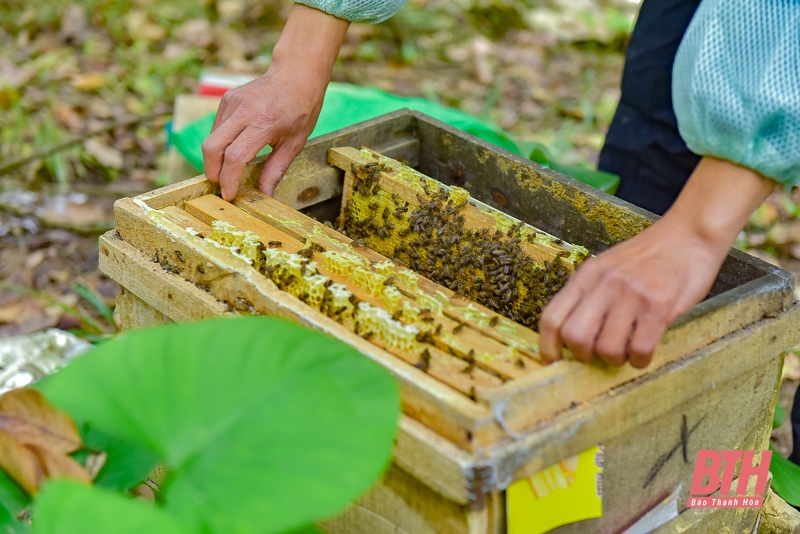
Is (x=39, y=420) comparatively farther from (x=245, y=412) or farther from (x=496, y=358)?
(x=496, y=358)

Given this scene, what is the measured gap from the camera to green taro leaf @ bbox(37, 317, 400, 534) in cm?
105

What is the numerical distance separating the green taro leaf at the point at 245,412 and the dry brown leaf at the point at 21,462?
0.17m

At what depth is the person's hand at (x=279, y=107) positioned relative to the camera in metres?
1.97

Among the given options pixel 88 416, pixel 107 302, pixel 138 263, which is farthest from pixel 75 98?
pixel 88 416

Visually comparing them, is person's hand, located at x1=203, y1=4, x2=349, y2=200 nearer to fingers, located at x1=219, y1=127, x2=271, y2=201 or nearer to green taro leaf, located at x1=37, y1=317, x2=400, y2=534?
fingers, located at x1=219, y1=127, x2=271, y2=201

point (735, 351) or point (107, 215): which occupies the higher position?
point (735, 351)

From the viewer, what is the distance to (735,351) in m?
1.60

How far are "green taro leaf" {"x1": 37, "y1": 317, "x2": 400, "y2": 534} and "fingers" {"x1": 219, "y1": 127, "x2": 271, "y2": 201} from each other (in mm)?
843

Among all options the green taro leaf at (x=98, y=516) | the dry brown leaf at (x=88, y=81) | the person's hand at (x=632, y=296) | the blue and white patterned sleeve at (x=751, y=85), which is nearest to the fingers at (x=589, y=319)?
the person's hand at (x=632, y=296)

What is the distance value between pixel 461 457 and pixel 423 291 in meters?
0.50

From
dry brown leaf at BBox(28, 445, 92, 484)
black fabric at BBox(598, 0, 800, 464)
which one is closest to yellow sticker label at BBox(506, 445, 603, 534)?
dry brown leaf at BBox(28, 445, 92, 484)

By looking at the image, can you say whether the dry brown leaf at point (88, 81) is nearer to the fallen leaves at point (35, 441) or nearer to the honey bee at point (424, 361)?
the fallen leaves at point (35, 441)

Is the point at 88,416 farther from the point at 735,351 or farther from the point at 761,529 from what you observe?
the point at 761,529

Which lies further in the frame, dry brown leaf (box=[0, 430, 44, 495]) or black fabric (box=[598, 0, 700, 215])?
black fabric (box=[598, 0, 700, 215])
